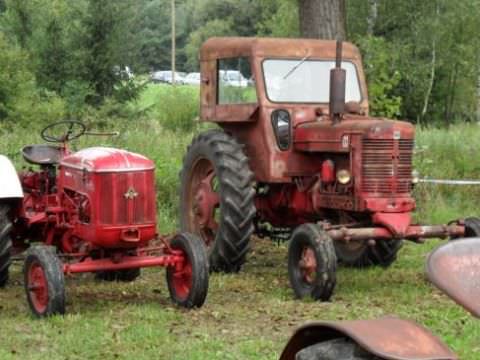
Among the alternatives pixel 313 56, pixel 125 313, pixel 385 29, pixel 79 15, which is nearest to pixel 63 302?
pixel 125 313

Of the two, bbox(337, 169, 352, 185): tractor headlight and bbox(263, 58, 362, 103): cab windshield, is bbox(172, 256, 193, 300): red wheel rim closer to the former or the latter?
bbox(337, 169, 352, 185): tractor headlight

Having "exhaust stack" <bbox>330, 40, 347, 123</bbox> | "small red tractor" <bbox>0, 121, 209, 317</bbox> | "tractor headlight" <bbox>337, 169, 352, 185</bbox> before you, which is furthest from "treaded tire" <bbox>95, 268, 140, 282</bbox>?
"exhaust stack" <bbox>330, 40, 347, 123</bbox>

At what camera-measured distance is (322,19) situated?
12609 mm

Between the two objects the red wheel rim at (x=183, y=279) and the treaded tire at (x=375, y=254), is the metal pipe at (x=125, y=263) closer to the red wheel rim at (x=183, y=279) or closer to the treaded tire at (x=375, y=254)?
the red wheel rim at (x=183, y=279)

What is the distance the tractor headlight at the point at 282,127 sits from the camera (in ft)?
28.4

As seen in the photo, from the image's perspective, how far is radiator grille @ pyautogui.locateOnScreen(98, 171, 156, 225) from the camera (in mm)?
7004

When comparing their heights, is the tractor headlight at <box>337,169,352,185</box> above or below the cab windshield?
below

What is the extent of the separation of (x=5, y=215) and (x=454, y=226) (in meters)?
3.52

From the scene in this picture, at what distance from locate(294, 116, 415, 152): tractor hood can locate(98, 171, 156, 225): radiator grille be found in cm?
181

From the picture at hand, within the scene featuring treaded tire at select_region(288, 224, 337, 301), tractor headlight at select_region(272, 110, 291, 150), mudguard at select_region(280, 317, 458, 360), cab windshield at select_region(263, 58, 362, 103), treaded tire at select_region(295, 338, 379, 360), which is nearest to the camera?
mudguard at select_region(280, 317, 458, 360)

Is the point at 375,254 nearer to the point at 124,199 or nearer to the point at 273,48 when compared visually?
the point at 273,48

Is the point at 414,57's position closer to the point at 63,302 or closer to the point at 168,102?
the point at 168,102

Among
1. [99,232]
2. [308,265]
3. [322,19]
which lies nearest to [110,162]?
[99,232]

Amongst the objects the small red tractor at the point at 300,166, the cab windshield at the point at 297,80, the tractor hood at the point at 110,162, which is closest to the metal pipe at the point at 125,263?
the tractor hood at the point at 110,162
